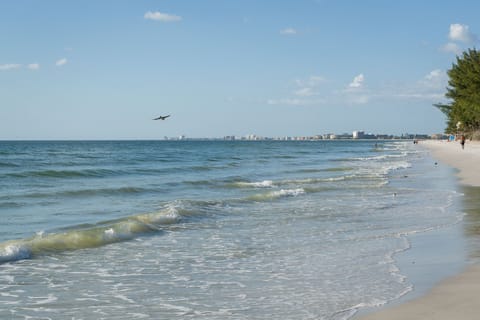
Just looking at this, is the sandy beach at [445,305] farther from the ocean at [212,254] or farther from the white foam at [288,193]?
the white foam at [288,193]

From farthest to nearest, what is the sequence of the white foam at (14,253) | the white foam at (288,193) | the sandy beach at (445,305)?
the white foam at (288,193) → the white foam at (14,253) → the sandy beach at (445,305)

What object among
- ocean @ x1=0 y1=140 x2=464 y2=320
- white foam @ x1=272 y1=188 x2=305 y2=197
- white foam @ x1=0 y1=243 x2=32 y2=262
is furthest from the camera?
white foam @ x1=272 y1=188 x2=305 y2=197

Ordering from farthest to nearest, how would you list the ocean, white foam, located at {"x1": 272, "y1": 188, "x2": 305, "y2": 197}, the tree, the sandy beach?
the tree < white foam, located at {"x1": 272, "y1": 188, "x2": 305, "y2": 197} < the ocean < the sandy beach

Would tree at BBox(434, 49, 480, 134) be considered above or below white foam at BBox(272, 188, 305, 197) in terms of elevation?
above

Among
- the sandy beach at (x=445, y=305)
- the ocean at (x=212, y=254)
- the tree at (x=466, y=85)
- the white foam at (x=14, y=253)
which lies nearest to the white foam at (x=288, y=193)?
the ocean at (x=212, y=254)

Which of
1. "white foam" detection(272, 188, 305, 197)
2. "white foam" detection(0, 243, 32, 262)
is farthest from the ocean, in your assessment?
"white foam" detection(272, 188, 305, 197)

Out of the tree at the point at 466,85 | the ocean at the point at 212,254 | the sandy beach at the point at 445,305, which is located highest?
the tree at the point at 466,85

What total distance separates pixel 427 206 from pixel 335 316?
1115cm

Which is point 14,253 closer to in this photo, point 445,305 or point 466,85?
point 445,305

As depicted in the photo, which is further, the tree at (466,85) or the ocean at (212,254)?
the tree at (466,85)

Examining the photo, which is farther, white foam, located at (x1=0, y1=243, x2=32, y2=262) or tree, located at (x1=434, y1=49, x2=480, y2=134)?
tree, located at (x1=434, y1=49, x2=480, y2=134)

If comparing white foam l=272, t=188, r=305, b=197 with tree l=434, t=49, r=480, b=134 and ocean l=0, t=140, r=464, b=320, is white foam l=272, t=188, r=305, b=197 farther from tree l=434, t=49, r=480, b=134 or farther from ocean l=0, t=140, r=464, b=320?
tree l=434, t=49, r=480, b=134

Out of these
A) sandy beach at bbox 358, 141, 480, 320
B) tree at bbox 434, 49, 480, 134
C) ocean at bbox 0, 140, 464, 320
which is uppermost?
tree at bbox 434, 49, 480, 134

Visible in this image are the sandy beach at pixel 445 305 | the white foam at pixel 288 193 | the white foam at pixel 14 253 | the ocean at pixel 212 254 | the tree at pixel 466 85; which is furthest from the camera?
the tree at pixel 466 85
